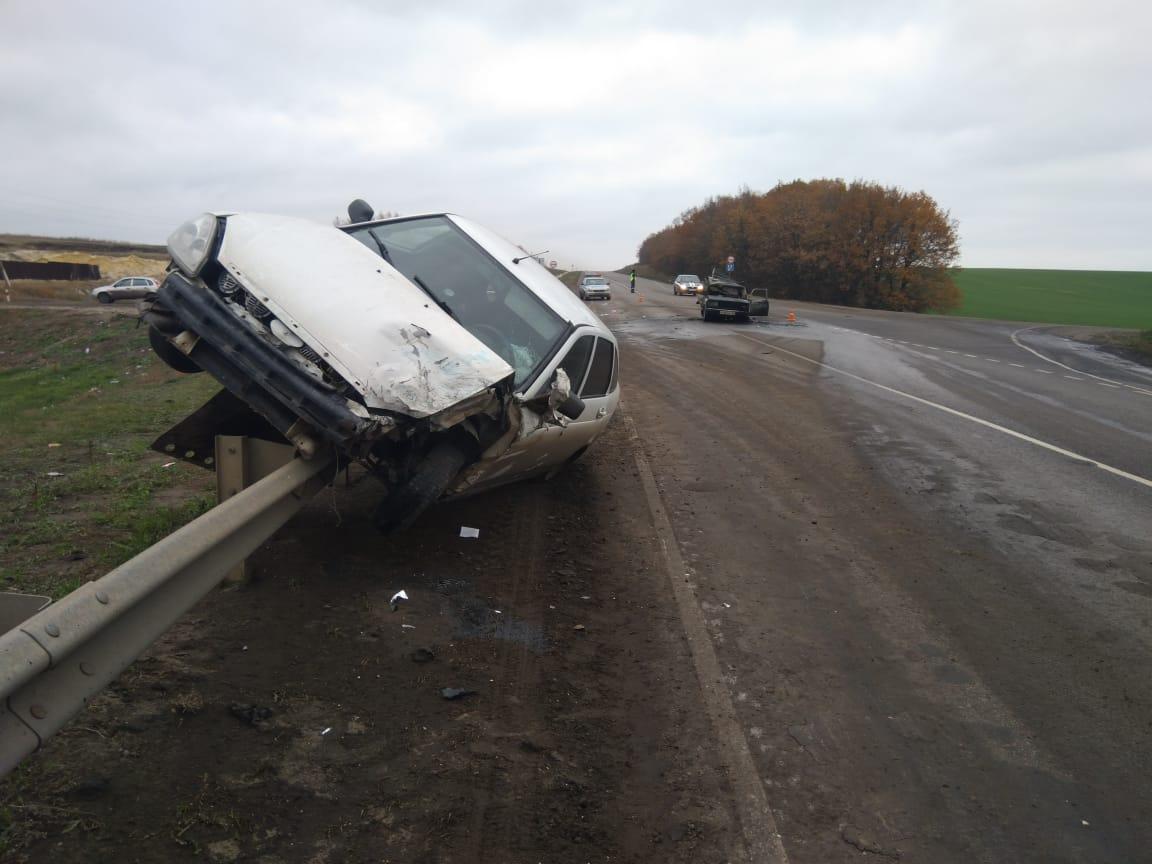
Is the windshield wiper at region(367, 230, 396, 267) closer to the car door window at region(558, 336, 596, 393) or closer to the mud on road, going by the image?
the car door window at region(558, 336, 596, 393)

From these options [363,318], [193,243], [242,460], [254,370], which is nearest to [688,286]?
[193,243]

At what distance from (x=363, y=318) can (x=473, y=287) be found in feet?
5.10

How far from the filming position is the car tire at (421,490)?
15.7 feet

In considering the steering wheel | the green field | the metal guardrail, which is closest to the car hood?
the steering wheel

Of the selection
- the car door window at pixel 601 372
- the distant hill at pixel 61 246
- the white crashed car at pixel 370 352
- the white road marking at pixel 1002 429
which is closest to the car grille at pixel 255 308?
the white crashed car at pixel 370 352

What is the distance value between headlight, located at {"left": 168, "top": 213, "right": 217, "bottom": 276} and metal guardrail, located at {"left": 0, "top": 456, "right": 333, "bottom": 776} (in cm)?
212

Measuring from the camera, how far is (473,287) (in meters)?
6.31

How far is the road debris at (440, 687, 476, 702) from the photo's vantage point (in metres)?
4.18

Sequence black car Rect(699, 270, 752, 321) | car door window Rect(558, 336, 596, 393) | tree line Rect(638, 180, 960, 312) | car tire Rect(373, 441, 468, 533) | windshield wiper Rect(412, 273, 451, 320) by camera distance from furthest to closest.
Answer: tree line Rect(638, 180, 960, 312), black car Rect(699, 270, 752, 321), car door window Rect(558, 336, 596, 393), windshield wiper Rect(412, 273, 451, 320), car tire Rect(373, 441, 468, 533)

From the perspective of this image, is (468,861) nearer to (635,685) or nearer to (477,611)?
(635,685)

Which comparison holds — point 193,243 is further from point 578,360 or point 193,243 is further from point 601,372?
point 601,372

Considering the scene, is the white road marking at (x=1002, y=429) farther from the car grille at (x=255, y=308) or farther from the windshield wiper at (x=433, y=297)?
the car grille at (x=255, y=308)

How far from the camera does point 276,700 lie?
395 cm

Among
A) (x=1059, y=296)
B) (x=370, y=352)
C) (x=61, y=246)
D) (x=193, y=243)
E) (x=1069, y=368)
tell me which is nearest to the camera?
(x=370, y=352)
